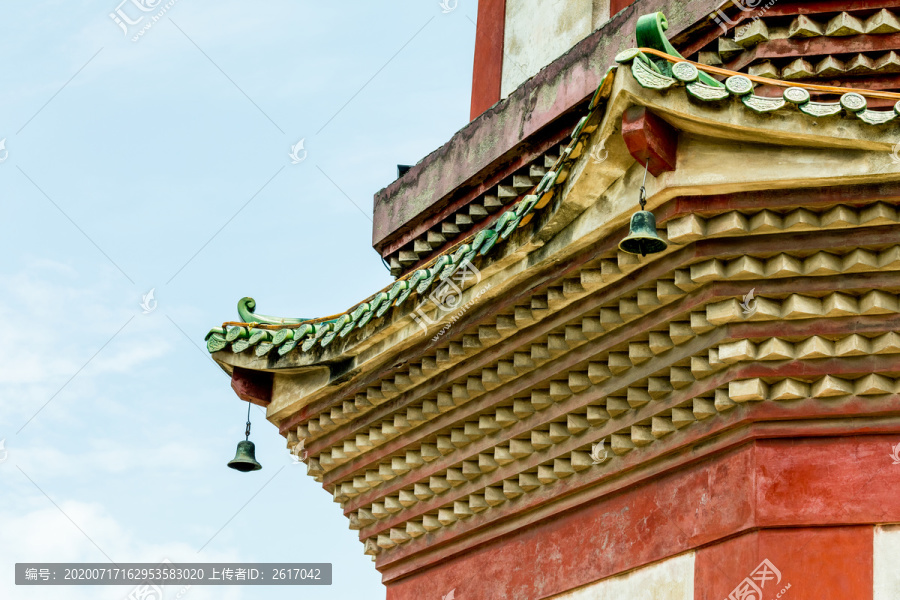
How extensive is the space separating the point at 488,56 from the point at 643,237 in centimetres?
335

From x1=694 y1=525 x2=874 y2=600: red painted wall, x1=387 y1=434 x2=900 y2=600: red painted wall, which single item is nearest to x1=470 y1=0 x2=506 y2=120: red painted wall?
x1=387 y1=434 x2=900 y2=600: red painted wall

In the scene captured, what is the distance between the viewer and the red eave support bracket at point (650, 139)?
6234mm

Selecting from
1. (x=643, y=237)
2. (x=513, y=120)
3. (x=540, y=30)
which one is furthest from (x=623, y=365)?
(x=540, y=30)

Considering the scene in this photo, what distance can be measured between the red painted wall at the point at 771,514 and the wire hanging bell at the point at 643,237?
3.29 ft

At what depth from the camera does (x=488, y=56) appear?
9.20 m

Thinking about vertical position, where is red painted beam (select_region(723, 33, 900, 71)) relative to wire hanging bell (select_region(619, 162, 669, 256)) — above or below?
above

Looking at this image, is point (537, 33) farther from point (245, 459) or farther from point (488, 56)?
point (245, 459)

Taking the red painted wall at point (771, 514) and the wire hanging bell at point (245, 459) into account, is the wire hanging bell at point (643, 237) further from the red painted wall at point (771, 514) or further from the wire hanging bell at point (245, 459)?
the wire hanging bell at point (245, 459)

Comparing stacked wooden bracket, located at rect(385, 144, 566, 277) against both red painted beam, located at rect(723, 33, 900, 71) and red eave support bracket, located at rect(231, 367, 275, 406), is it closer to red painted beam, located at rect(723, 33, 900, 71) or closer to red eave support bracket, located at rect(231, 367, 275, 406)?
red eave support bracket, located at rect(231, 367, 275, 406)

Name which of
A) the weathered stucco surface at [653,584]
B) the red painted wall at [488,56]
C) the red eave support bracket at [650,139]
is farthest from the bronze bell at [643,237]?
the red painted wall at [488,56]

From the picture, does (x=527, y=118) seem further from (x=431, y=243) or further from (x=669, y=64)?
(x=669, y=64)

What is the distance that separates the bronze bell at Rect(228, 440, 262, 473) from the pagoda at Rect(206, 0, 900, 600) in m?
0.53

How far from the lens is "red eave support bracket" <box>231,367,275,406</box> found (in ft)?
28.9

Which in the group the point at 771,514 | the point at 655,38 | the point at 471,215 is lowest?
the point at 771,514
